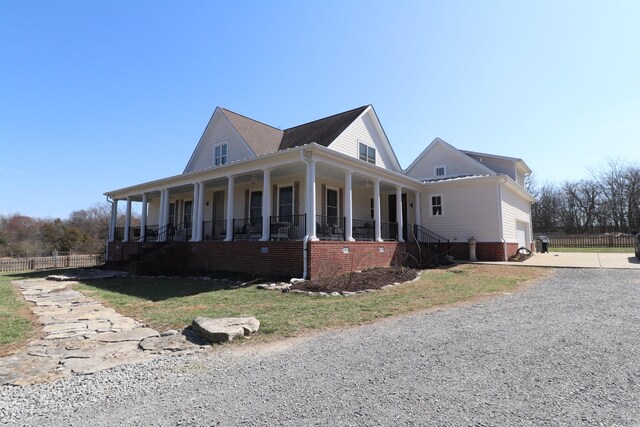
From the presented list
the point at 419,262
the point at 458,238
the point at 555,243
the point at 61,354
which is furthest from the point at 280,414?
the point at 555,243

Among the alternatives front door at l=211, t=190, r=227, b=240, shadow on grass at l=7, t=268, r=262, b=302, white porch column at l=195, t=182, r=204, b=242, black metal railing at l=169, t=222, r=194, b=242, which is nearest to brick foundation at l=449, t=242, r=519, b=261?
shadow on grass at l=7, t=268, r=262, b=302

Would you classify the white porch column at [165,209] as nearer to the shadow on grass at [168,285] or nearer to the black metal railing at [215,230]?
the black metal railing at [215,230]

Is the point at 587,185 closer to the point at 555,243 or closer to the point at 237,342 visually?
the point at 555,243

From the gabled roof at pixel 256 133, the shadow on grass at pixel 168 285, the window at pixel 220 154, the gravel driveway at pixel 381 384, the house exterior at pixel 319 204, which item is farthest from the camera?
the window at pixel 220 154

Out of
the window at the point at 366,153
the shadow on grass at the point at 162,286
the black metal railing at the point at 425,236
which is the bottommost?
the shadow on grass at the point at 162,286

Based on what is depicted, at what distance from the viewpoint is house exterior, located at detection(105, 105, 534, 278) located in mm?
11859

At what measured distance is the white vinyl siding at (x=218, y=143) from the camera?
1688 centimetres

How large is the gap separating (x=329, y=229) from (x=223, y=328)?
8522mm

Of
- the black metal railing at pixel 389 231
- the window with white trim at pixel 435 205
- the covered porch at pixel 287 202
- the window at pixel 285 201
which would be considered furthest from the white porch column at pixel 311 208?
the window with white trim at pixel 435 205

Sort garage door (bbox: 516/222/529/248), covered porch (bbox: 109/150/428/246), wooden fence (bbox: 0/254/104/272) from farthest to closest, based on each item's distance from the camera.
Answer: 1. wooden fence (bbox: 0/254/104/272)
2. garage door (bbox: 516/222/529/248)
3. covered porch (bbox: 109/150/428/246)

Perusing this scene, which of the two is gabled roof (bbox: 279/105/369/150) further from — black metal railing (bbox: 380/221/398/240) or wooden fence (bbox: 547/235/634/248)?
wooden fence (bbox: 547/235/634/248)

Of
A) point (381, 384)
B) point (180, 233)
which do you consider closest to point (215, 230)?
point (180, 233)

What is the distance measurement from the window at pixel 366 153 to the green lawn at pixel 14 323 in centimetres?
1341

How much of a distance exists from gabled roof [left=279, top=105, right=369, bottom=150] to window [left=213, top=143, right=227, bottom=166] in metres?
2.78
